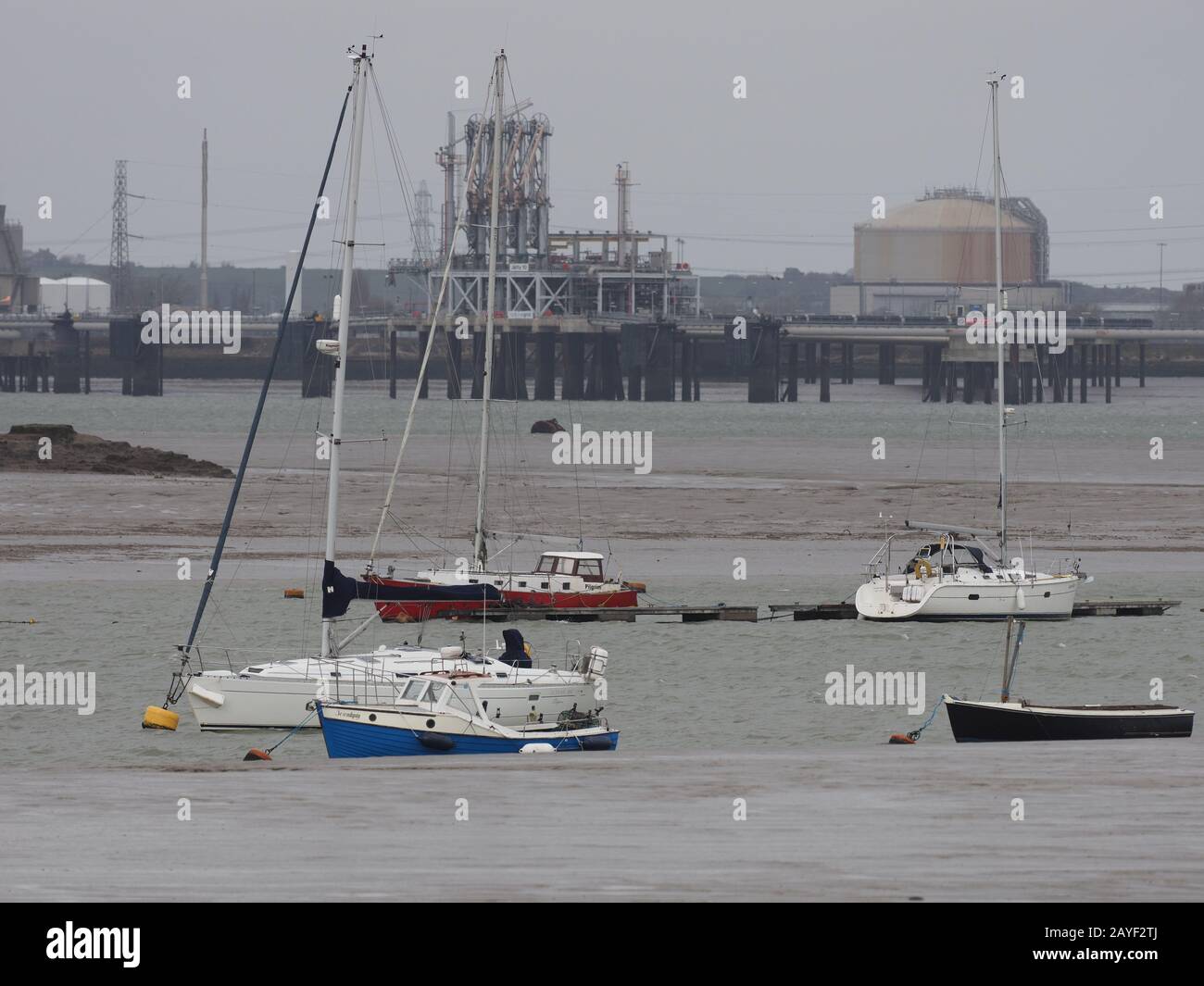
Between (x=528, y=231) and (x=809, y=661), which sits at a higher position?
(x=528, y=231)

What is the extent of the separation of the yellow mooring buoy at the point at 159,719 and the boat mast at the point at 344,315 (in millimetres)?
2298

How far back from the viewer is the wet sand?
36.3ft

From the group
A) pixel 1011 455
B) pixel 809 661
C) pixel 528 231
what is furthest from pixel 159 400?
pixel 809 661

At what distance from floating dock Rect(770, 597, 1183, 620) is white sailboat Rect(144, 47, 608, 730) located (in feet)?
42.3

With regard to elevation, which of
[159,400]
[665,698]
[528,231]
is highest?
[528,231]

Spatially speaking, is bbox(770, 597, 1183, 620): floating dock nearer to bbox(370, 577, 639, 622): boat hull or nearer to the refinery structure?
bbox(370, 577, 639, 622): boat hull

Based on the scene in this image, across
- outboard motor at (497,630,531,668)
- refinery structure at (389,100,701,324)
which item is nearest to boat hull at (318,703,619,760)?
outboard motor at (497,630,531,668)

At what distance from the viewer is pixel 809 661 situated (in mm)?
32938

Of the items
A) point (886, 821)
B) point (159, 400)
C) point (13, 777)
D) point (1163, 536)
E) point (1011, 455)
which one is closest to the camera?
point (886, 821)

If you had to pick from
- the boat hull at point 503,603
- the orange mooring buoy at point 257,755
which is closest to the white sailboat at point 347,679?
the orange mooring buoy at point 257,755

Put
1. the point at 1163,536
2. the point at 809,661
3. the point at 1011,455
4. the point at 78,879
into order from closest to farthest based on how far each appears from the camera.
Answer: the point at 78,879, the point at 809,661, the point at 1163,536, the point at 1011,455
